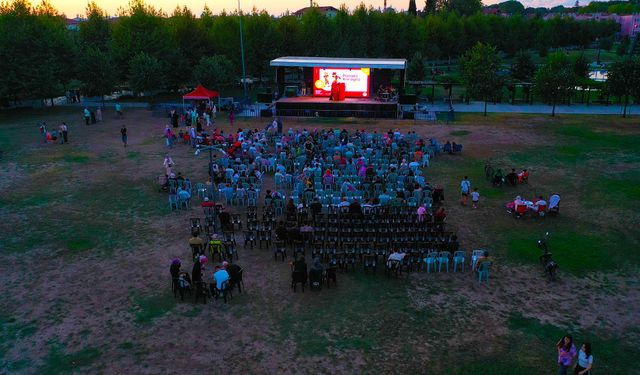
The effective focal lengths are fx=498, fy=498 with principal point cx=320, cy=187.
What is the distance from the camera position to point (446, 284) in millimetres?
14719

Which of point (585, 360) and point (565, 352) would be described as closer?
point (585, 360)

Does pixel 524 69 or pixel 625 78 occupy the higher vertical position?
pixel 524 69

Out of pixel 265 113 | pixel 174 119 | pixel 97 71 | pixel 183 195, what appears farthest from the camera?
pixel 97 71

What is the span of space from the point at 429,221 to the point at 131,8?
5046 cm

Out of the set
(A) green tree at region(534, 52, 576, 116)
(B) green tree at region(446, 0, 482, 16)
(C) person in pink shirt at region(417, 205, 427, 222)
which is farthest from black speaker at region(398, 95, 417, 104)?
(B) green tree at region(446, 0, 482, 16)

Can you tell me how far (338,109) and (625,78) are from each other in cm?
2372

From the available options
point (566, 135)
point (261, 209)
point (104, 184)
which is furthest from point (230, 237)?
point (566, 135)

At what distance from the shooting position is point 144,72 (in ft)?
156

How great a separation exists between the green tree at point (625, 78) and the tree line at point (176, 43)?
31.8m

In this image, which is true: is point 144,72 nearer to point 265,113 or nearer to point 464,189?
point 265,113

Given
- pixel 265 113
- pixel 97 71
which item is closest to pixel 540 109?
pixel 265 113

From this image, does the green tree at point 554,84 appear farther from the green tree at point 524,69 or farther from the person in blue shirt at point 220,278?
the person in blue shirt at point 220,278

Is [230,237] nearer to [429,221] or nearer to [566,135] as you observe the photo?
[429,221]

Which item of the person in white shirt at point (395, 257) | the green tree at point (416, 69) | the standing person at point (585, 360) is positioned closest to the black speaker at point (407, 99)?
the green tree at point (416, 69)
